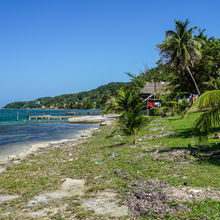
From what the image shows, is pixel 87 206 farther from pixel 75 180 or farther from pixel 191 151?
pixel 191 151

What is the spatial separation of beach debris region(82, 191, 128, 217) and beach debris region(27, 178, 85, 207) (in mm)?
810

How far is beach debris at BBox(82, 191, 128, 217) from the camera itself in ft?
15.5

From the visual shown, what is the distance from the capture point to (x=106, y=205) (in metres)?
5.12

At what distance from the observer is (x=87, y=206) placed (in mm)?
5180

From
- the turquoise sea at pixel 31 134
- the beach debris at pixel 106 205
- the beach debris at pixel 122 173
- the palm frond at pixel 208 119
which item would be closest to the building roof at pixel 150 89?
the turquoise sea at pixel 31 134

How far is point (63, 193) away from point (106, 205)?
1.82 m


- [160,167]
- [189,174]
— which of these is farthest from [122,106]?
[189,174]

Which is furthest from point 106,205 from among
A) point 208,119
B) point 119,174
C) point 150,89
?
point 150,89

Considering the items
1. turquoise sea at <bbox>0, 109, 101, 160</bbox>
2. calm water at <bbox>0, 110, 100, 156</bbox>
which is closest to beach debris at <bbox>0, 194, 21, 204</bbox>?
turquoise sea at <bbox>0, 109, 101, 160</bbox>

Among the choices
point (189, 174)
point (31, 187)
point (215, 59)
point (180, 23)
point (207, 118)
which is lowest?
point (31, 187)

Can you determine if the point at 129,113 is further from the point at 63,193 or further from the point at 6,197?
the point at 6,197

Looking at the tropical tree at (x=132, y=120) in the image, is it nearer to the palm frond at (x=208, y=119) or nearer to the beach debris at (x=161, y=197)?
the palm frond at (x=208, y=119)

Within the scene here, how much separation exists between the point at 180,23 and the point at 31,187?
25.8 metres

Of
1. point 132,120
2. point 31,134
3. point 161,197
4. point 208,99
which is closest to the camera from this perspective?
point 161,197
